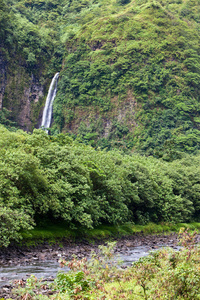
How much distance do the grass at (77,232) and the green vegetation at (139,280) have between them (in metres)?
15.3

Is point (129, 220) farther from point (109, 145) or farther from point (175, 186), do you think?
point (109, 145)

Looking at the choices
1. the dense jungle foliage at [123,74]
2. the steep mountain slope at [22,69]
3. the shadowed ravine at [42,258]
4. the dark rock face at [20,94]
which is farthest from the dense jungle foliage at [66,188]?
the dark rock face at [20,94]

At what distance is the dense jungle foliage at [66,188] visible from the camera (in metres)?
26.8

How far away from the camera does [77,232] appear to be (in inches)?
1375

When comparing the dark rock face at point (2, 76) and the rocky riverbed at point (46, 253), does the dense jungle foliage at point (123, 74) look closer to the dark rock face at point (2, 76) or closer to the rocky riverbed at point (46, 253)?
the dark rock face at point (2, 76)

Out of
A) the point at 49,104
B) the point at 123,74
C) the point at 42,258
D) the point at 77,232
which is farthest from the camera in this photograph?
the point at 49,104

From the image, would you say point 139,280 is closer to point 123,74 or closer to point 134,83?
point 134,83

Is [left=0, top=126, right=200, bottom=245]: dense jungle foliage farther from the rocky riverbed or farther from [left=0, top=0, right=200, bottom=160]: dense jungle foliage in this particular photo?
[left=0, top=0, right=200, bottom=160]: dense jungle foliage

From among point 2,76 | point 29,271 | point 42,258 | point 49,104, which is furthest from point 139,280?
point 49,104

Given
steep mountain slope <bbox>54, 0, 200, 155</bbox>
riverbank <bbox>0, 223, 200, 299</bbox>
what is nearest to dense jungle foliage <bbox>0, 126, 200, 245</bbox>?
riverbank <bbox>0, 223, 200, 299</bbox>

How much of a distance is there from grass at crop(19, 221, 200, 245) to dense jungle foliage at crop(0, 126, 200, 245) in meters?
0.82

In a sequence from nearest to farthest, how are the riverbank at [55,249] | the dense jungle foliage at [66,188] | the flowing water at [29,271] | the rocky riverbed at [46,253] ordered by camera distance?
1. the flowing water at [29,271]
2. the rocky riverbed at [46,253]
3. the riverbank at [55,249]
4. the dense jungle foliage at [66,188]

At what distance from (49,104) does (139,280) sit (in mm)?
109548

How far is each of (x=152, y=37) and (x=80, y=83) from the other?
97.2ft
